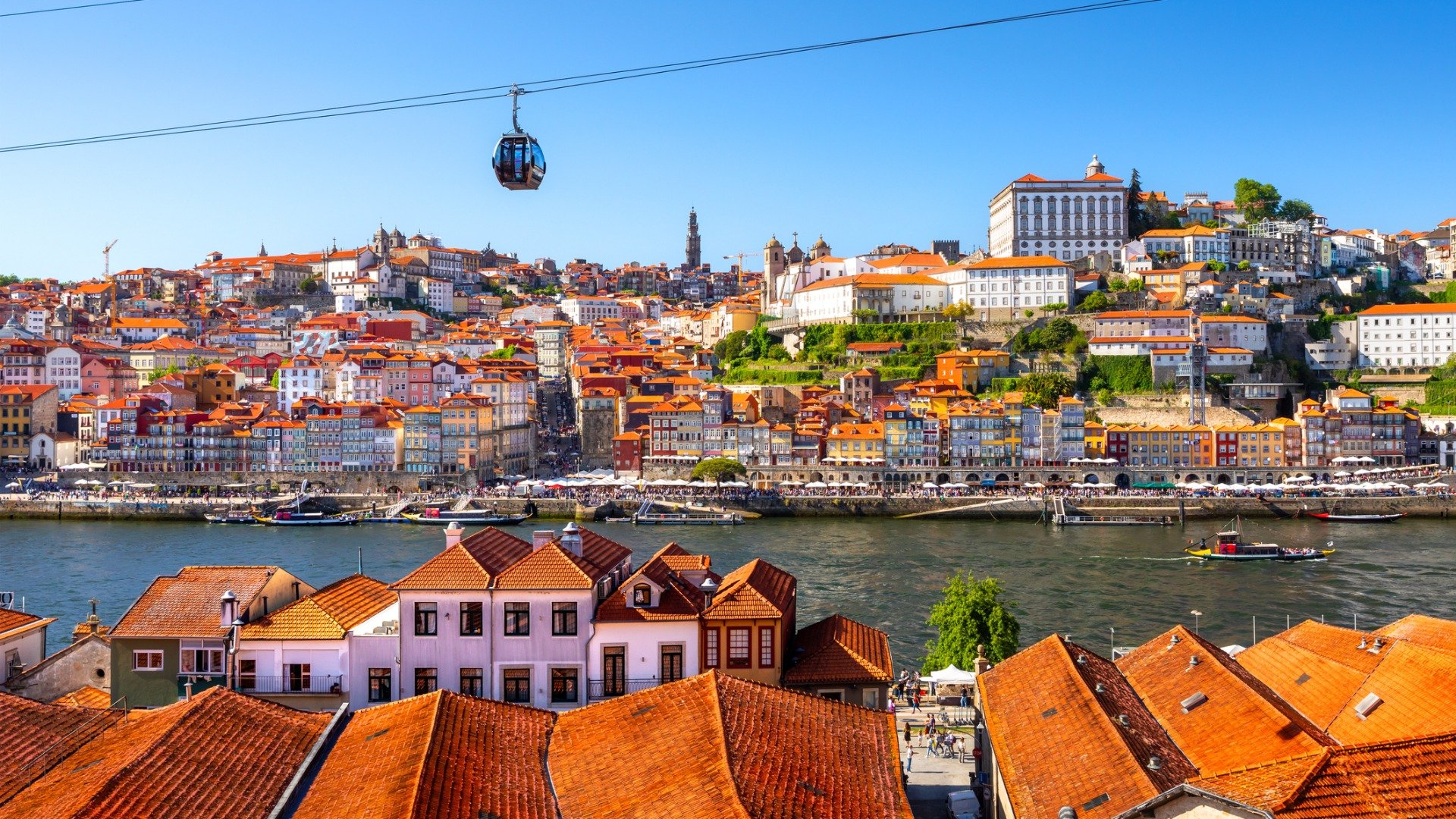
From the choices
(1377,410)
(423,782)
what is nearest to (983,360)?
(1377,410)

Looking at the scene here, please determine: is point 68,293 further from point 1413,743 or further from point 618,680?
point 1413,743

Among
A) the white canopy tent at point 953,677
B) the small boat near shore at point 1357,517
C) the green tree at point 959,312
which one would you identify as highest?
the green tree at point 959,312

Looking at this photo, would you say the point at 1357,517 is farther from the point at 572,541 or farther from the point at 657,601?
the point at 572,541

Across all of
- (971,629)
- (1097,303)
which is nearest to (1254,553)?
(971,629)

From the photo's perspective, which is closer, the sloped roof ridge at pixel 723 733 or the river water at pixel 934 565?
the sloped roof ridge at pixel 723 733

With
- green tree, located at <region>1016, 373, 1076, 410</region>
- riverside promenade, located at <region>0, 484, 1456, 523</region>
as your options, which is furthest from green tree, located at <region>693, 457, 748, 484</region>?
green tree, located at <region>1016, 373, 1076, 410</region>

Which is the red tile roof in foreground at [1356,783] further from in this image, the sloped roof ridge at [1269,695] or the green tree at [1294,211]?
the green tree at [1294,211]

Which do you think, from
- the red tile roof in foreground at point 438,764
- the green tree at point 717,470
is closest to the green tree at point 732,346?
the green tree at point 717,470
